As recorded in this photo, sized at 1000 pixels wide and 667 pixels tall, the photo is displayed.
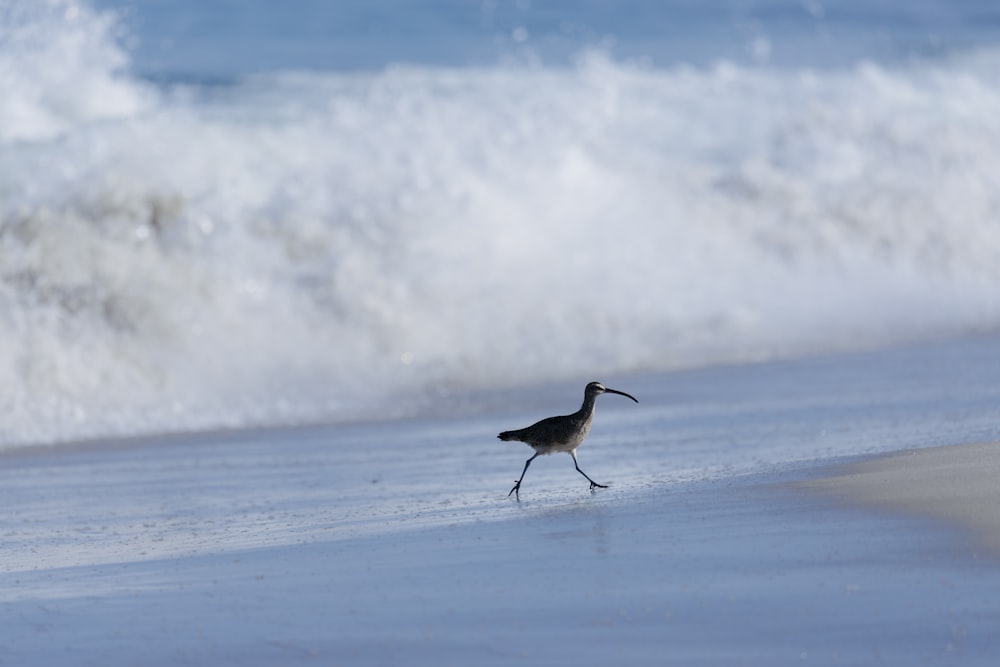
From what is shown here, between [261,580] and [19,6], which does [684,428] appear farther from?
[19,6]

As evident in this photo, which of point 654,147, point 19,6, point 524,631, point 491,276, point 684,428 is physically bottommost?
point 524,631

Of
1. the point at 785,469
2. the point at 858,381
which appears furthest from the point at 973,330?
the point at 785,469

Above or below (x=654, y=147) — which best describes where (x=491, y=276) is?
below

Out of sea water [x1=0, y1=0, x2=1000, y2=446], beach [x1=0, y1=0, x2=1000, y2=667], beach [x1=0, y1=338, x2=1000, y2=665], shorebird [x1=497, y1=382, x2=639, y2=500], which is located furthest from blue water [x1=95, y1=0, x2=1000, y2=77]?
shorebird [x1=497, y1=382, x2=639, y2=500]

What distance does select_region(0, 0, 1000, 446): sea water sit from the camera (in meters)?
11.8

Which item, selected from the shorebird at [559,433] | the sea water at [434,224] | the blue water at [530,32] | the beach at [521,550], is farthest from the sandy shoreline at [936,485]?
the blue water at [530,32]

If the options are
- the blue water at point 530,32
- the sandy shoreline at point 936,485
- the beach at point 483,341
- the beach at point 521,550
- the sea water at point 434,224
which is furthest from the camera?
the blue water at point 530,32

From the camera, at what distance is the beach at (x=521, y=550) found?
178 inches

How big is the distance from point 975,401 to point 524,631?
478 cm

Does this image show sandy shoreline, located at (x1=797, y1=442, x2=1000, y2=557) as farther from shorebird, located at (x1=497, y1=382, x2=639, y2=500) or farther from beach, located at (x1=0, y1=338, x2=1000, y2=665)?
shorebird, located at (x1=497, y1=382, x2=639, y2=500)

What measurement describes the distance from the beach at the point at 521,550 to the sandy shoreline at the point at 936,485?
0.06 ft

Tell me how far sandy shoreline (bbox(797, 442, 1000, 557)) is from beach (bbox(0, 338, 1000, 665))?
0.06ft

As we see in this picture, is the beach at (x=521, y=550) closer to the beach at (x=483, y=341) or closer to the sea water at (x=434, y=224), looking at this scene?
the beach at (x=483, y=341)

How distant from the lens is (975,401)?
8797 mm
